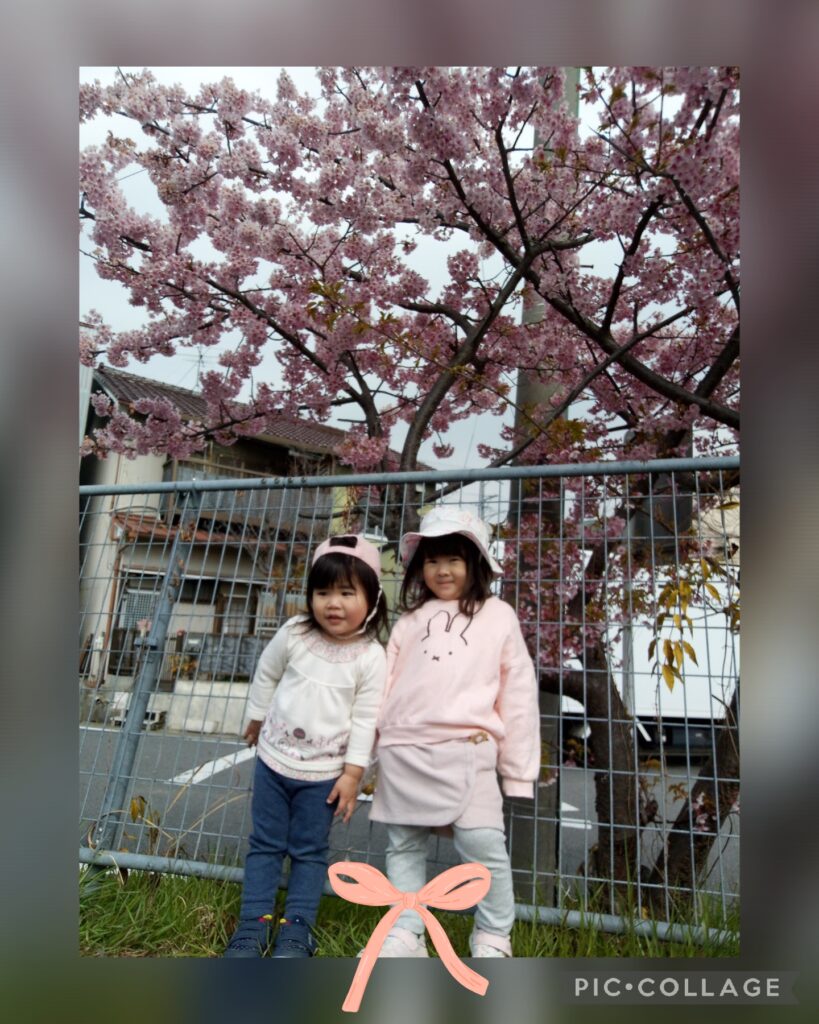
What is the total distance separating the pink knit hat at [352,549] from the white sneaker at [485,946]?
70 centimetres

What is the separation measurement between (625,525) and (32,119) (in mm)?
1423

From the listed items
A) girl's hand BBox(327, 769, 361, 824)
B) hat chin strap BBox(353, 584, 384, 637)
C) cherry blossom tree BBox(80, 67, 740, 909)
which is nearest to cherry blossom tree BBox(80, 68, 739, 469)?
cherry blossom tree BBox(80, 67, 740, 909)

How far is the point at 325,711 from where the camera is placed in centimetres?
147

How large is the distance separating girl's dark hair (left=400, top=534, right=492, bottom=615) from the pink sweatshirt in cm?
2

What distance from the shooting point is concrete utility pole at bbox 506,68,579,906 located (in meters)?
1.65

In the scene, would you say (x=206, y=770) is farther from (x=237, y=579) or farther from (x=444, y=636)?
(x=444, y=636)

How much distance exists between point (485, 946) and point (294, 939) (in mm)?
362

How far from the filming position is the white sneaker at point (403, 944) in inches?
47.6

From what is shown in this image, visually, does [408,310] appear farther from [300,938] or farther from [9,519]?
[300,938]

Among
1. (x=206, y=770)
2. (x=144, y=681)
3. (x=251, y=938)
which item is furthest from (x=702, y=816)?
(x=144, y=681)

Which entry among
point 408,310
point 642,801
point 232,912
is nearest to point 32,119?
point 408,310

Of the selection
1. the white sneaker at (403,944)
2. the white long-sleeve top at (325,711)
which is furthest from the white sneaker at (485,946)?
the white long-sleeve top at (325,711)

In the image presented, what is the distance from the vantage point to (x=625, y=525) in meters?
1.73

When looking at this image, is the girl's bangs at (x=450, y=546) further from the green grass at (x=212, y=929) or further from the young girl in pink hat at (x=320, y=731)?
the green grass at (x=212, y=929)
